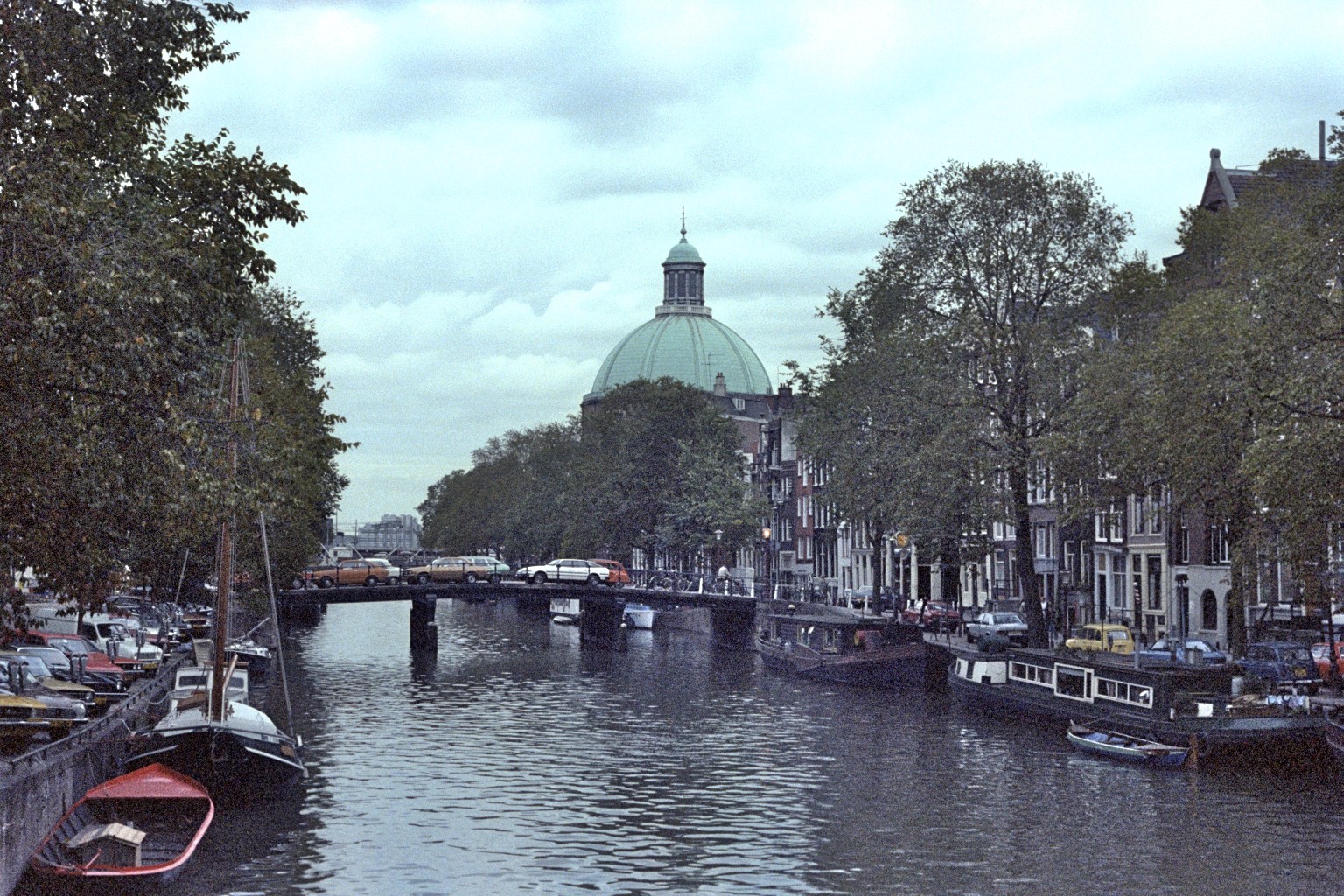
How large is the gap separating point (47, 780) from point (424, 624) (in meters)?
74.8

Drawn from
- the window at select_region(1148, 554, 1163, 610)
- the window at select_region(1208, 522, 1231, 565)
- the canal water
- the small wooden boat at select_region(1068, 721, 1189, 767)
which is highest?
the window at select_region(1208, 522, 1231, 565)

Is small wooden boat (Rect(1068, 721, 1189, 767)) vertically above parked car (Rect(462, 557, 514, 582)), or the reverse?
parked car (Rect(462, 557, 514, 582))

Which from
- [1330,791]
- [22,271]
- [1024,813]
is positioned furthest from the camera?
[1330,791]

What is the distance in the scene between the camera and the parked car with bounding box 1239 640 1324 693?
58.5 metres

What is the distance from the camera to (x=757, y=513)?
13675cm

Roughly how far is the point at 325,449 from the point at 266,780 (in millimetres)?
44260

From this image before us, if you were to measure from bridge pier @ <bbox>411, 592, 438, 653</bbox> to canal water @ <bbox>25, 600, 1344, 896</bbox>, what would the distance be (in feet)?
107

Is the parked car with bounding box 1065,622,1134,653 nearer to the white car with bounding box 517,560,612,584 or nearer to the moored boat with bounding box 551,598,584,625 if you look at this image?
the white car with bounding box 517,560,612,584

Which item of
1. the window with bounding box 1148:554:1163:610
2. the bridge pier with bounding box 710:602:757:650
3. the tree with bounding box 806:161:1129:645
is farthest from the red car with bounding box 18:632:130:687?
the window with bounding box 1148:554:1163:610

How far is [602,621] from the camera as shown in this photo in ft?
401

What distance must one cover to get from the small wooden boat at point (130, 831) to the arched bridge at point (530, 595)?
7006 centimetres

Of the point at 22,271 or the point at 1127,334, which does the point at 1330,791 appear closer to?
the point at 1127,334

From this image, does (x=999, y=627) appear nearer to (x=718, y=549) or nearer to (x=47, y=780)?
(x=718, y=549)

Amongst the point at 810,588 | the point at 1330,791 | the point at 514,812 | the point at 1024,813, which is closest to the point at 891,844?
the point at 1024,813
